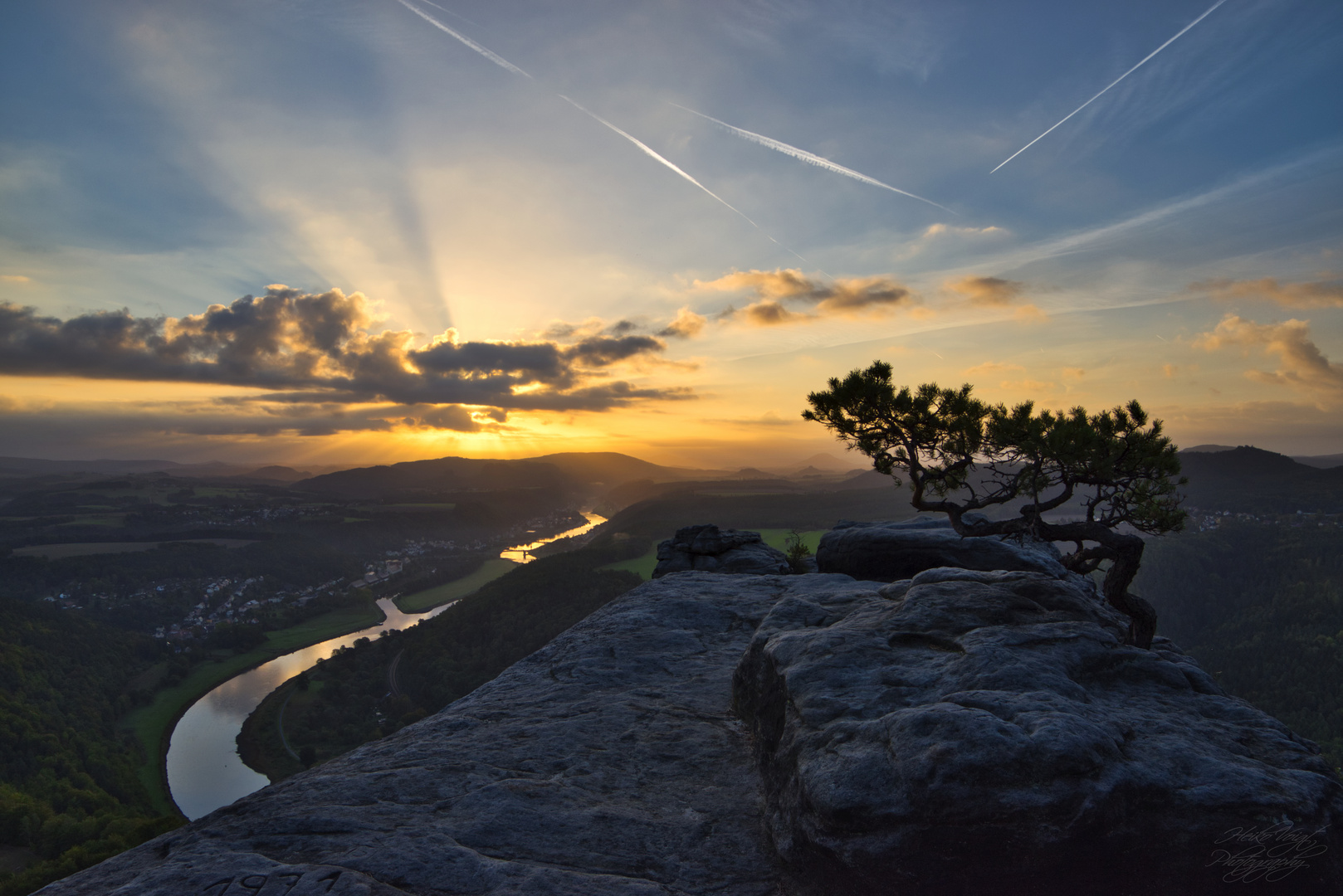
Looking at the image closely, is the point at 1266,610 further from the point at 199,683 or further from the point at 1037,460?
the point at 199,683

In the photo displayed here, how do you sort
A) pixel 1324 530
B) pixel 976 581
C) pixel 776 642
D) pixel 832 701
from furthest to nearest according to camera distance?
pixel 1324 530 → pixel 976 581 → pixel 776 642 → pixel 832 701

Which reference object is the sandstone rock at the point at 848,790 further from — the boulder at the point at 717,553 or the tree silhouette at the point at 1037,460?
the boulder at the point at 717,553

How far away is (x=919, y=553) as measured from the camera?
28391 mm

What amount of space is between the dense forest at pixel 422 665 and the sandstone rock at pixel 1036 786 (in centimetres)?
8647

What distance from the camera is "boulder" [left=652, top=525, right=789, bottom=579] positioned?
31.3m

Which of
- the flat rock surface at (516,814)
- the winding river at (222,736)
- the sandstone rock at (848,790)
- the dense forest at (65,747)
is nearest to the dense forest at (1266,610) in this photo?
the sandstone rock at (848,790)

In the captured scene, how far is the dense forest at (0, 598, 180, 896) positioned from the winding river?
190 inches

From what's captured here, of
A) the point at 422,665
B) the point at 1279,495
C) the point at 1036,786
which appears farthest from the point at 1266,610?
the point at 1036,786

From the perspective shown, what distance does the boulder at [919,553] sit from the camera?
2759 centimetres

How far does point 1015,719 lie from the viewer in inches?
332

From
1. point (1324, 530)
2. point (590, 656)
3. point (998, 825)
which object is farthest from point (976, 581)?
point (1324, 530)

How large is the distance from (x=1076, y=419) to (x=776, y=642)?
45.1ft

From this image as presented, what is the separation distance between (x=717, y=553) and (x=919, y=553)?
10.7 metres

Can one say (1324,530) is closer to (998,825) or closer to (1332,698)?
(1332,698)
